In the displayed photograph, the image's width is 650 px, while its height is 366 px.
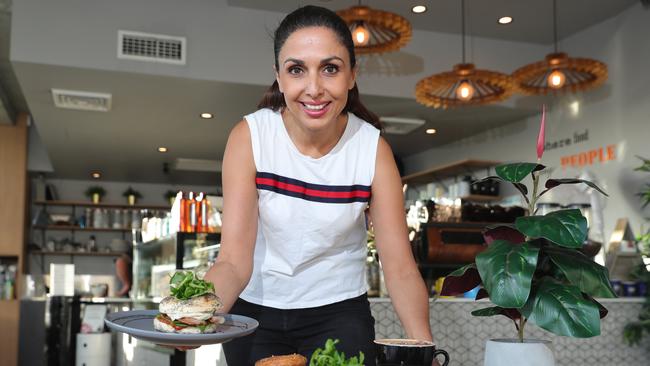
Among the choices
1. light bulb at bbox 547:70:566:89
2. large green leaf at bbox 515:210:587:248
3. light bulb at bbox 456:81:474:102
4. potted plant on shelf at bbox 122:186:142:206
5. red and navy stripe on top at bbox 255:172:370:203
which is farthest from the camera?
potted plant on shelf at bbox 122:186:142:206

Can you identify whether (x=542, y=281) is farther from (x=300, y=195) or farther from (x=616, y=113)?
(x=616, y=113)

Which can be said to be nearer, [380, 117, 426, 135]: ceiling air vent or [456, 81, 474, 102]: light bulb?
[456, 81, 474, 102]: light bulb

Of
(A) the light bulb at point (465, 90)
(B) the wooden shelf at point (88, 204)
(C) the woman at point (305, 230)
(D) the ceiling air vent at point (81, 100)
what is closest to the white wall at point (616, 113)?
(A) the light bulb at point (465, 90)

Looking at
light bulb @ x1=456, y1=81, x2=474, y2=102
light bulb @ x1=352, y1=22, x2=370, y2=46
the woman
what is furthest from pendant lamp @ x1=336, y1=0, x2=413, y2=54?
the woman

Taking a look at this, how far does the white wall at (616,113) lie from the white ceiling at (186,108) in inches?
7.3

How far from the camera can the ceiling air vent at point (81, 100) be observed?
617 centimetres

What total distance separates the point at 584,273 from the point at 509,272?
13 cm

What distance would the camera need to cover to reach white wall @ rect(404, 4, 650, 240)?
5.79 m

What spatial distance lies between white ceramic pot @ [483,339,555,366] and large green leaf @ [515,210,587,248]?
160mm

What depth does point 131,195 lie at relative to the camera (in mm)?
11492

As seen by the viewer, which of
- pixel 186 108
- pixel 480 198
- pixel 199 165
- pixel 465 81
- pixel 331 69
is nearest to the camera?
pixel 331 69

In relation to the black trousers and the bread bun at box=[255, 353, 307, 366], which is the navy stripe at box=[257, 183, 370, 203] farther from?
the bread bun at box=[255, 353, 307, 366]

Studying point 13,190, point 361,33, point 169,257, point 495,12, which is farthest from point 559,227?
point 13,190

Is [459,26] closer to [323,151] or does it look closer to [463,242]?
[463,242]
